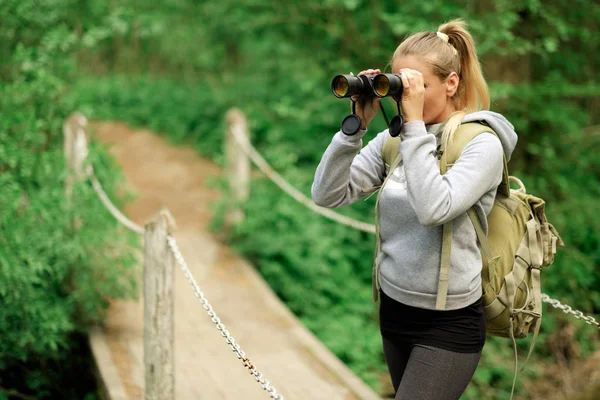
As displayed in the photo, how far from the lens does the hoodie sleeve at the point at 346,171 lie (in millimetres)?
2273

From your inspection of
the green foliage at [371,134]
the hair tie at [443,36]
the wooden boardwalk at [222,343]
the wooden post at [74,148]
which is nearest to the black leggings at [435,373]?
the hair tie at [443,36]

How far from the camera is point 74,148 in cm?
533

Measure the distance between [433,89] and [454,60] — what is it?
0.40 ft

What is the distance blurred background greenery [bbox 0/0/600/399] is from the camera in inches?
185

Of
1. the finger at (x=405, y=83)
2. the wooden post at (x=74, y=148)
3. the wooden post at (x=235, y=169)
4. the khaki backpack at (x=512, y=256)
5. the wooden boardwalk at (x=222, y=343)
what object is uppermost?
the finger at (x=405, y=83)

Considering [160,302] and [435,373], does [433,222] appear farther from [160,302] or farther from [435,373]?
[160,302]

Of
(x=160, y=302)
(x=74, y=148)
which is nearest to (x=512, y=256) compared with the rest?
(x=160, y=302)

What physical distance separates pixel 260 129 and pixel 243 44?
2779 millimetres

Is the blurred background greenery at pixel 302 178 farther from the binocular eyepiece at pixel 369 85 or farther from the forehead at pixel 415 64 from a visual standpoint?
the forehead at pixel 415 64

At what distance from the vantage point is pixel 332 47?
816 cm

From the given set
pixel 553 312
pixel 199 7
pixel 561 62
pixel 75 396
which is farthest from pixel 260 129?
pixel 75 396

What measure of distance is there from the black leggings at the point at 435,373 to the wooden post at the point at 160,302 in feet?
6.06

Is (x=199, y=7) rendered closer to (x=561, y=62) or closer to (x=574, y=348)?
(x=561, y=62)

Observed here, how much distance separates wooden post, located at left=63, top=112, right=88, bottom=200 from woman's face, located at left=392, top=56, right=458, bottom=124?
12.3ft
